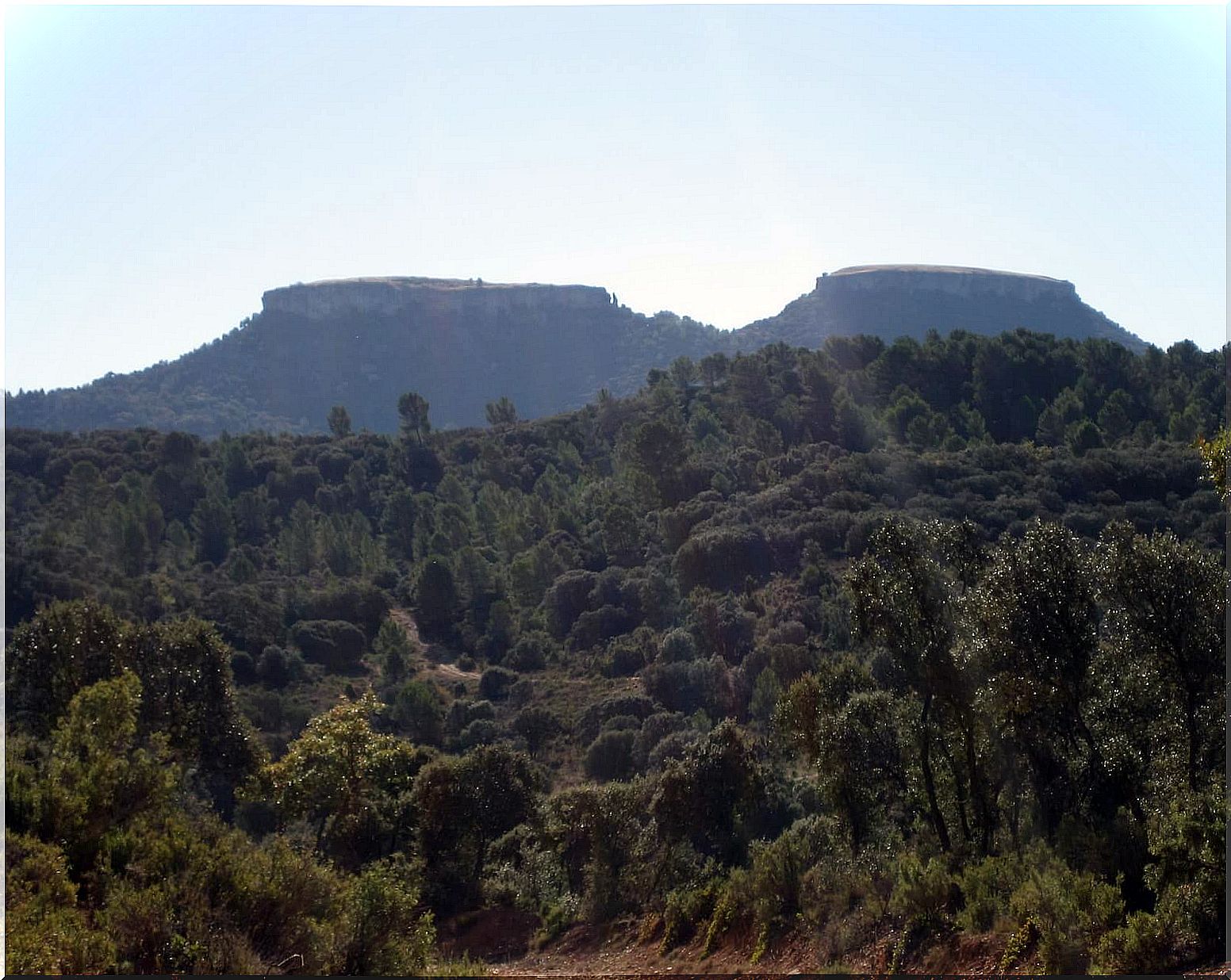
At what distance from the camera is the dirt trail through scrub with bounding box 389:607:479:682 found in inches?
1630

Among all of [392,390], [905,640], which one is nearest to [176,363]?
[392,390]

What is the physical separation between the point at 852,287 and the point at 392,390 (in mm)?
62500

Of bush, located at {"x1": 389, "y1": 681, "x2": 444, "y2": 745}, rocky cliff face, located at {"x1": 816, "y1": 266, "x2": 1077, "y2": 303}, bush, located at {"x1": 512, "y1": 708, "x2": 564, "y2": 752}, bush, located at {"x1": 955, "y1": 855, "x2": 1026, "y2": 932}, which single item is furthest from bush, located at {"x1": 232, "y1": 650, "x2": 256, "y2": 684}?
rocky cliff face, located at {"x1": 816, "y1": 266, "x2": 1077, "y2": 303}

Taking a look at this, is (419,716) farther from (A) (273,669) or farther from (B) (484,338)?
(B) (484,338)

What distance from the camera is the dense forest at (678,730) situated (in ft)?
29.8

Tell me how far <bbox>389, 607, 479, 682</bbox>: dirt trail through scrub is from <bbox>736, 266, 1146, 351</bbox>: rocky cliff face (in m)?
89.6

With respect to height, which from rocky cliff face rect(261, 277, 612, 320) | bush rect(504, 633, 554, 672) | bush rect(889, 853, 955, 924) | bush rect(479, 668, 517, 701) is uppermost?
rocky cliff face rect(261, 277, 612, 320)

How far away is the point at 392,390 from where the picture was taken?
138000 mm

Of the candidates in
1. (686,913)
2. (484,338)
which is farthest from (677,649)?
(484,338)

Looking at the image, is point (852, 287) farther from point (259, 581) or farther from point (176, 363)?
point (259, 581)

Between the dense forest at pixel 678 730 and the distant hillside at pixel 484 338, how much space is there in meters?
80.1

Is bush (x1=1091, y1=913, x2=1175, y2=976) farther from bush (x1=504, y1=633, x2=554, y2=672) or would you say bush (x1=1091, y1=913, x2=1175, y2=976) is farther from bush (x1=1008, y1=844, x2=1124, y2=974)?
bush (x1=504, y1=633, x2=554, y2=672)

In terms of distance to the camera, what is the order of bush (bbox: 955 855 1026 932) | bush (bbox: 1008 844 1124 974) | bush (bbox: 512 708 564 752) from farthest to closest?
bush (bbox: 512 708 564 752) → bush (bbox: 955 855 1026 932) → bush (bbox: 1008 844 1124 974)

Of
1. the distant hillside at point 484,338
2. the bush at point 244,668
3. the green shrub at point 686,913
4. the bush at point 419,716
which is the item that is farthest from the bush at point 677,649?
the distant hillside at point 484,338
